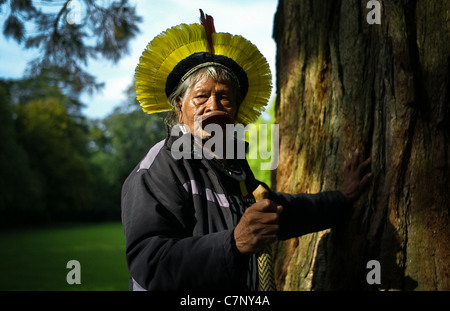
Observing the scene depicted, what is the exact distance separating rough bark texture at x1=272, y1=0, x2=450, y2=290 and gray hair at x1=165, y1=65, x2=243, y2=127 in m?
0.80

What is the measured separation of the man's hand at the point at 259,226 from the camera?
1.60 m

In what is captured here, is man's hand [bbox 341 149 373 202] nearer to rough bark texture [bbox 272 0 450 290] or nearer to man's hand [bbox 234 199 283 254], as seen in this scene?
rough bark texture [bbox 272 0 450 290]

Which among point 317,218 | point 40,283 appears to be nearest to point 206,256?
point 317,218

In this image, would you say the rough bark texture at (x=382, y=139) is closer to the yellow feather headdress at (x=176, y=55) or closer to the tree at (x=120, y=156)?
the yellow feather headdress at (x=176, y=55)

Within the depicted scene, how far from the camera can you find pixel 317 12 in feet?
9.55

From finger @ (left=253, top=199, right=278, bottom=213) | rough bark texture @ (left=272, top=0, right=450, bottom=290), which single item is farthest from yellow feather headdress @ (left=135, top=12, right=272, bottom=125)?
finger @ (left=253, top=199, right=278, bottom=213)

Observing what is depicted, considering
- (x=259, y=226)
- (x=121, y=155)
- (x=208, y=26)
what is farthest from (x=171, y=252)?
(x=121, y=155)

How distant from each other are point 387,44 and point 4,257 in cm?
1567

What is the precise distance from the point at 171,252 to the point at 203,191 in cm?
40

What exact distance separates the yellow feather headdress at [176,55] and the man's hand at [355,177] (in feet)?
2.55

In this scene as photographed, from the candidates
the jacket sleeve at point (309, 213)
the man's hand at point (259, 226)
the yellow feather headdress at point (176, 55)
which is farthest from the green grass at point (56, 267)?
the man's hand at point (259, 226)

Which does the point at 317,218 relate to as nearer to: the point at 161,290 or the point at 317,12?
the point at 161,290

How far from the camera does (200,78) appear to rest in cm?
215

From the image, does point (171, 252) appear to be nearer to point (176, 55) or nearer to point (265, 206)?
point (265, 206)
